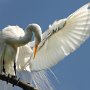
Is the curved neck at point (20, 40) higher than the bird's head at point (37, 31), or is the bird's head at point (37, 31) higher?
the curved neck at point (20, 40)

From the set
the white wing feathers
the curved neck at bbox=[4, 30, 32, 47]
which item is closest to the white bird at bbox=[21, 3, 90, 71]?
the white wing feathers

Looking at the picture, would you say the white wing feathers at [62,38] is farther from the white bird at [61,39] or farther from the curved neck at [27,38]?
the curved neck at [27,38]

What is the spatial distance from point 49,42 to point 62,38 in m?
0.29

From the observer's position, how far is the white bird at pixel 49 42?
25.5 feet

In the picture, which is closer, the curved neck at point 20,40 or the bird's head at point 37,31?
the bird's head at point 37,31

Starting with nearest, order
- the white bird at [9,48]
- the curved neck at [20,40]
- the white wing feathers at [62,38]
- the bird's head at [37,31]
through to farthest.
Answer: the bird's head at [37,31] → the white wing feathers at [62,38] → the curved neck at [20,40] → the white bird at [9,48]

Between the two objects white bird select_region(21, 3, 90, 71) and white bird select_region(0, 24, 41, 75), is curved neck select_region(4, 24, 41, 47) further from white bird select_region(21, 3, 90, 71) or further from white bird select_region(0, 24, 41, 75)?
white bird select_region(21, 3, 90, 71)

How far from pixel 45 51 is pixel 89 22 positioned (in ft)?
4.06

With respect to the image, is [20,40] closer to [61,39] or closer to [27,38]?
[27,38]

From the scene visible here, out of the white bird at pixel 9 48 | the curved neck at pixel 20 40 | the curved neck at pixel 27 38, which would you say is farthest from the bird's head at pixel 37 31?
the white bird at pixel 9 48

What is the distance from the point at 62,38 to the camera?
27.6 feet

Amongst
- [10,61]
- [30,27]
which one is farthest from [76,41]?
[10,61]

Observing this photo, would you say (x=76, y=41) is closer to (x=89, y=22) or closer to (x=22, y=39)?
(x=89, y=22)

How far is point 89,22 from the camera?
7.73m
